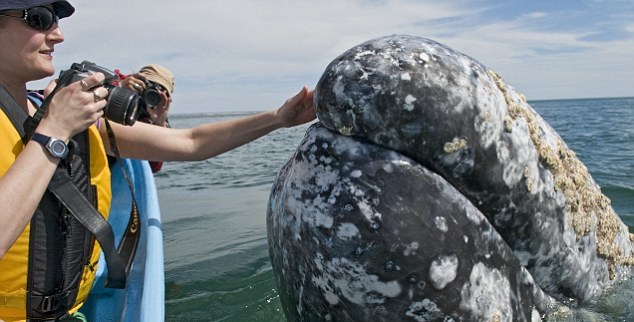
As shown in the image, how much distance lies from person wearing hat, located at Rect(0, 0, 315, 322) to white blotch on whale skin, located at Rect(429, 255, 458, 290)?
1.51 metres

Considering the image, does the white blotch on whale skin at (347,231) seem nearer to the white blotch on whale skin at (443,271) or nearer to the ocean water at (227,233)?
the white blotch on whale skin at (443,271)

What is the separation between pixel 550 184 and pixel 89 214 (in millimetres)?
2345

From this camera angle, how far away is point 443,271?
2.13 metres

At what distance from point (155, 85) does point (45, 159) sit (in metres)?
3.51

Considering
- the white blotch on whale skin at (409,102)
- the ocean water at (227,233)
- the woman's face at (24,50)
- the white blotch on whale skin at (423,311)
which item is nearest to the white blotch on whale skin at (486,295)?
the white blotch on whale skin at (423,311)

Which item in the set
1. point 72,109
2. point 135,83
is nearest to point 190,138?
point 72,109

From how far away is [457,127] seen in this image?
7.00 feet

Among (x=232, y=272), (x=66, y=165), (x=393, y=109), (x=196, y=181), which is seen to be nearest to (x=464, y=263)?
(x=393, y=109)

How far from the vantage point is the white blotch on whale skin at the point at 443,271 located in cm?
212

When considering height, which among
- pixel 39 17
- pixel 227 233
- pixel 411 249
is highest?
pixel 39 17

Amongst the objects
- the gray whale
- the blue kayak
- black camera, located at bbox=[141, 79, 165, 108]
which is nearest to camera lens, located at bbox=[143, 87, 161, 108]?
black camera, located at bbox=[141, 79, 165, 108]

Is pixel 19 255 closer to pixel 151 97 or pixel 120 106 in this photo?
pixel 120 106

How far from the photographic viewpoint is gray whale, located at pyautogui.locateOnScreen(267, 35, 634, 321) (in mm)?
2094

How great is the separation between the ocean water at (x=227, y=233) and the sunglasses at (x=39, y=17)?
230 cm
